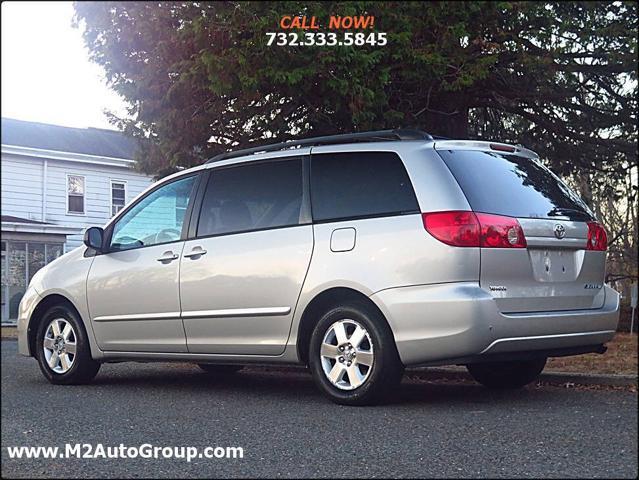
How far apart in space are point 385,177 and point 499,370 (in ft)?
5.20

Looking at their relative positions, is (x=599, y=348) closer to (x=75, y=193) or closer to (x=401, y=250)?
(x=401, y=250)

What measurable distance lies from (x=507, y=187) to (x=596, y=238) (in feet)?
2.00

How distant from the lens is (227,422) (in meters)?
3.84

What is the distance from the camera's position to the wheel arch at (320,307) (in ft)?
14.0

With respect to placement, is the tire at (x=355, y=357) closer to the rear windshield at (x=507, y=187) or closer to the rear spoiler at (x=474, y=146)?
the rear windshield at (x=507, y=187)

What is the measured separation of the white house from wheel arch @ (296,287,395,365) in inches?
53.1

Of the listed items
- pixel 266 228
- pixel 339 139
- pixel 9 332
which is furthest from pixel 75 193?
pixel 339 139

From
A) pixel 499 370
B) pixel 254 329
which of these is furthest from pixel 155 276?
pixel 499 370

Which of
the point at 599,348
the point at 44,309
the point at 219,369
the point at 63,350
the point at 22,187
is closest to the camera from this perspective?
the point at 22,187

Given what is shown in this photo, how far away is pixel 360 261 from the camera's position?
13.2 feet

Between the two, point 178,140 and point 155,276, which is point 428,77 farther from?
point 155,276

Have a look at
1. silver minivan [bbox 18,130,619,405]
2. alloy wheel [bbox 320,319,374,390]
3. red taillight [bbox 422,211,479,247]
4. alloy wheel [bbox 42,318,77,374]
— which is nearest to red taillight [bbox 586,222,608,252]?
silver minivan [bbox 18,130,619,405]

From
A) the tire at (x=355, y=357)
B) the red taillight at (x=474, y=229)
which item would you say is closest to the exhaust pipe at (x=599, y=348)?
the red taillight at (x=474, y=229)

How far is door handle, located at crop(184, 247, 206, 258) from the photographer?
14.4 feet
